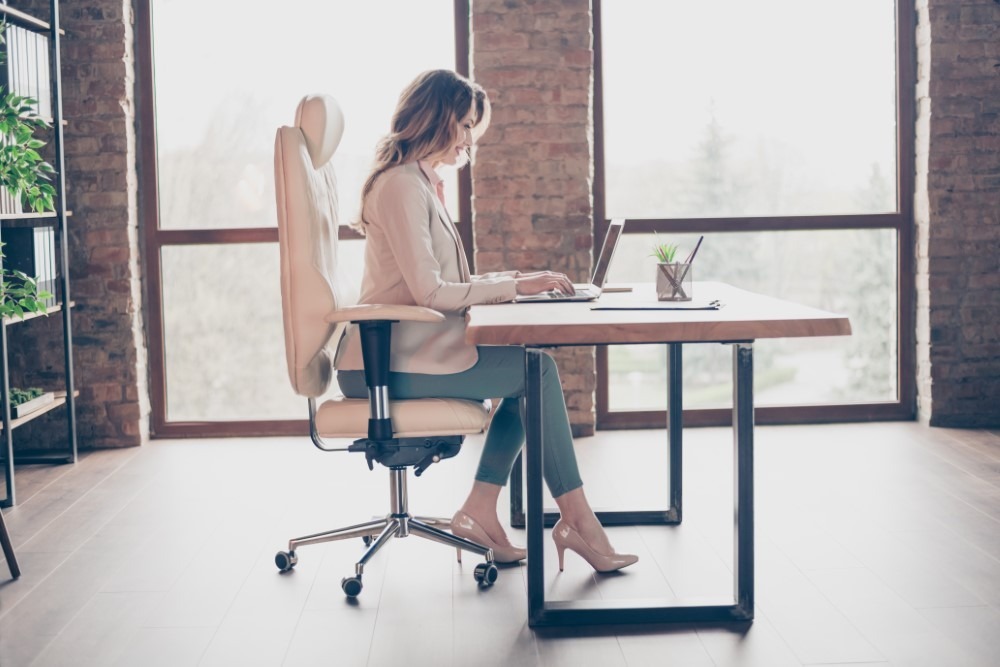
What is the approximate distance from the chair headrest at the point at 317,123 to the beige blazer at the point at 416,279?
16 cm

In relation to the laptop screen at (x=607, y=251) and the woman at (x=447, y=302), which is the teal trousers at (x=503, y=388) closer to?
the woman at (x=447, y=302)

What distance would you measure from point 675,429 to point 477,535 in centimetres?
75

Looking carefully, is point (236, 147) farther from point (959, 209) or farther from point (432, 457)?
point (959, 209)

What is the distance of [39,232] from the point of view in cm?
418

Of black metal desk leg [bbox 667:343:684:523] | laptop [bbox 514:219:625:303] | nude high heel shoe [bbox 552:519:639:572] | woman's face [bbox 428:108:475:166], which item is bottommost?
nude high heel shoe [bbox 552:519:639:572]

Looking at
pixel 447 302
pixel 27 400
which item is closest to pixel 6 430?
pixel 27 400

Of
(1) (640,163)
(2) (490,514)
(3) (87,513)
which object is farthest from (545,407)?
(1) (640,163)

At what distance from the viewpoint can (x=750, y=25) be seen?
16.0 feet

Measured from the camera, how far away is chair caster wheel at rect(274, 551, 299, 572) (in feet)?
9.91

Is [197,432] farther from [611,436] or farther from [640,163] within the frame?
[640,163]

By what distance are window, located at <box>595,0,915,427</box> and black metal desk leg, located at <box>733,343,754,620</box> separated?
2.29m

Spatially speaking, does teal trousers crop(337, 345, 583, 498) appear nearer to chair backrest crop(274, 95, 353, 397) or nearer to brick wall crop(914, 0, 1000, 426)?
chair backrest crop(274, 95, 353, 397)

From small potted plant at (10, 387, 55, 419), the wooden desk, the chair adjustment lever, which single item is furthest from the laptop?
small potted plant at (10, 387, 55, 419)

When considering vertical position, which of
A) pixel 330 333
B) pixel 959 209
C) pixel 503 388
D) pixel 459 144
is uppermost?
pixel 459 144
